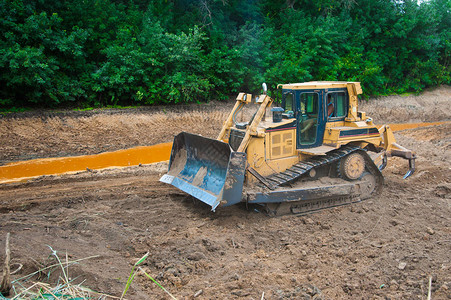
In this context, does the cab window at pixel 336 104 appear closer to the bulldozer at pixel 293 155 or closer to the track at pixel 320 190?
the bulldozer at pixel 293 155

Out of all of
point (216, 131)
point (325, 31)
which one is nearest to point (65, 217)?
point (216, 131)

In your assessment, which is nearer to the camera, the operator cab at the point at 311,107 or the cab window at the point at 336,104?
the operator cab at the point at 311,107

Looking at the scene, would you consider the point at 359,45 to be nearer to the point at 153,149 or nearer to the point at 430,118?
the point at 430,118

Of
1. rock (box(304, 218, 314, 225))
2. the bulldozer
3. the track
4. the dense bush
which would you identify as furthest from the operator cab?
the dense bush

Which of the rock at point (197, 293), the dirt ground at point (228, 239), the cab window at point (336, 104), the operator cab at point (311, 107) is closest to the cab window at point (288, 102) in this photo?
the operator cab at point (311, 107)

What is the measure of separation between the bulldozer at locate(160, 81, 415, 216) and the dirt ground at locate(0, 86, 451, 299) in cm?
48

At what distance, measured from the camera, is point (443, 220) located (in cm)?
728

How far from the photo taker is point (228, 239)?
6.45 metres

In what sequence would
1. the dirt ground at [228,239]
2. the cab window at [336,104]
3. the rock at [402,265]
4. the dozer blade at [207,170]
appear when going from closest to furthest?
1. the dirt ground at [228,239]
2. the rock at [402,265]
3. the dozer blade at [207,170]
4. the cab window at [336,104]

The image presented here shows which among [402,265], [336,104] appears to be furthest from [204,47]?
[402,265]

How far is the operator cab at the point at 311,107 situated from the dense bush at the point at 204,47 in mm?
9382

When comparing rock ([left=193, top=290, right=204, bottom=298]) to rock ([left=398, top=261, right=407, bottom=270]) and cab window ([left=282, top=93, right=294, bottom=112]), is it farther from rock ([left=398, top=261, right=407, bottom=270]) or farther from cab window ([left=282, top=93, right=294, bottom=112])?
cab window ([left=282, top=93, right=294, bottom=112])

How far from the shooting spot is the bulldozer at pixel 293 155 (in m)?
7.21

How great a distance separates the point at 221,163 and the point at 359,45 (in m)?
19.9
